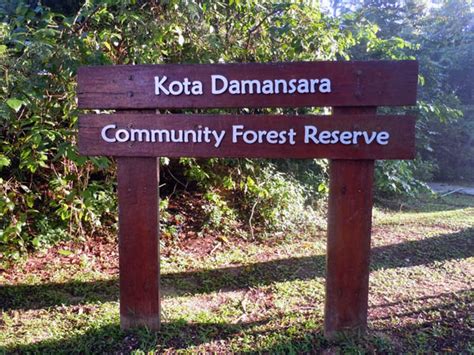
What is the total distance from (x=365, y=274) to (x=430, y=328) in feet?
2.51

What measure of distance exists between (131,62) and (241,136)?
2.14 meters

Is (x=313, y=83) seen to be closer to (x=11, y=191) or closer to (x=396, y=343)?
(x=396, y=343)

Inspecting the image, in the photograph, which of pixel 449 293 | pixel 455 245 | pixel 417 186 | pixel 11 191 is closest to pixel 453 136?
pixel 417 186

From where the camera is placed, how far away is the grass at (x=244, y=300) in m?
2.64

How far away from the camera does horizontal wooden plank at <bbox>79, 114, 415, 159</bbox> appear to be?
2.40m

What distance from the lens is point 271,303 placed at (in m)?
3.27

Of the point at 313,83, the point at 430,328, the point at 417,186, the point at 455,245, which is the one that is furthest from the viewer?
the point at 417,186

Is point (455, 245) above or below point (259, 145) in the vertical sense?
below

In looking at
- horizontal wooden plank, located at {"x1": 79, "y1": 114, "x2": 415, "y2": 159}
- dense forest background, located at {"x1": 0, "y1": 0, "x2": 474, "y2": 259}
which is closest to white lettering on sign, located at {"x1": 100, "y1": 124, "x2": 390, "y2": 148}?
horizontal wooden plank, located at {"x1": 79, "y1": 114, "x2": 415, "y2": 159}

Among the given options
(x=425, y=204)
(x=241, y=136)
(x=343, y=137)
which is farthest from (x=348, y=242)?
(x=425, y=204)

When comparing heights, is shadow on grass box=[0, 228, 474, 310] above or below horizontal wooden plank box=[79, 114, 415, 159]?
below

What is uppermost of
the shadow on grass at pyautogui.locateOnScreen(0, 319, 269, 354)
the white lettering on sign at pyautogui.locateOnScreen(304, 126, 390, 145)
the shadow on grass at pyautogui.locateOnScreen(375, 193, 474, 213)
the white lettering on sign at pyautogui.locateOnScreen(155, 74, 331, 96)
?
the white lettering on sign at pyautogui.locateOnScreen(155, 74, 331, 96)

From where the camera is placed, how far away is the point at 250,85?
2473 mm

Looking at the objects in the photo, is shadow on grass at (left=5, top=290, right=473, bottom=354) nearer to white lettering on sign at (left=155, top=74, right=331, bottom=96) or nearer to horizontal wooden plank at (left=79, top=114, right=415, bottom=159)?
horizontal wooden plank at (left=79, top=114, right=415, bottom=159)
